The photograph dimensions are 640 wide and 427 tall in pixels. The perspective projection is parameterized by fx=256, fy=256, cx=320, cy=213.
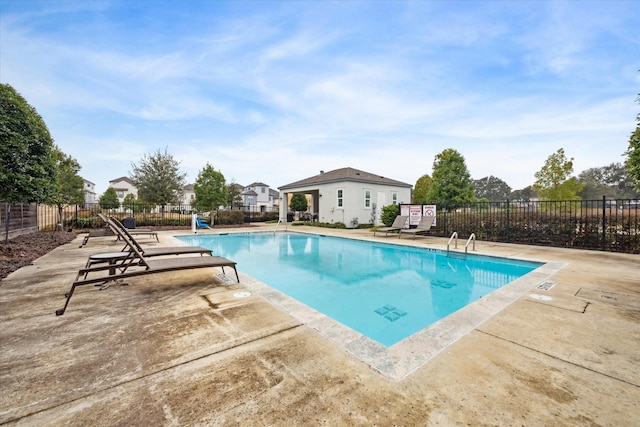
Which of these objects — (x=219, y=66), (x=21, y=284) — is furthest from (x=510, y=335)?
(x=219, y=66)

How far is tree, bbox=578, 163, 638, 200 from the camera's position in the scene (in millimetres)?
42519

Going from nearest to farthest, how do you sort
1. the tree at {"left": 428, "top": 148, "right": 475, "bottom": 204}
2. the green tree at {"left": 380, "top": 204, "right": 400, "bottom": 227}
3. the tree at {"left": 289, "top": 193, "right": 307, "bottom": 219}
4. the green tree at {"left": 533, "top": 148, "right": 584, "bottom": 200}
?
1. the green tree at {"left": 380, "top": 204, "right": 400, "bottom": 227}
2. the green tree at {"left": 533, "top": 148, "right": 584, "bottom": 200}
3. the tree at {"left": 428, "top": 148, "right": 475, "bottom": 204}
4. the tree at {"left": 289, "top": 193, "right": 307, "bottom": 219}

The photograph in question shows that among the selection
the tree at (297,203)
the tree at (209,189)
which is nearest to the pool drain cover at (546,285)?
the tree at (209,189)

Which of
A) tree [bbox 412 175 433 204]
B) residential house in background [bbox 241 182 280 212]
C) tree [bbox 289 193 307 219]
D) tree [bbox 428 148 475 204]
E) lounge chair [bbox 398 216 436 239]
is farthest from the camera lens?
residential house in background [bbox 241 182 280 212]

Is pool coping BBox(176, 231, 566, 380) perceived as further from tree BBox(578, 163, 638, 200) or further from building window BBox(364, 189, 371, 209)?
tree BBox(578, 163, 638, 200)

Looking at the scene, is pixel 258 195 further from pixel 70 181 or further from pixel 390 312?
pixel 390 312

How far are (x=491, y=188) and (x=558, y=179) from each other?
59.7m

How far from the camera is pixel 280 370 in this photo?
2.10 metres

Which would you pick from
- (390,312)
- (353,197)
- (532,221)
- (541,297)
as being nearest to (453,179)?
(353,197)

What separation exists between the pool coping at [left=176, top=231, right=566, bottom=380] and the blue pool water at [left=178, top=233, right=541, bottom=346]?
0.88 meters

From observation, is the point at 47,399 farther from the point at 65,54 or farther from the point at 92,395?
the point at 65,54

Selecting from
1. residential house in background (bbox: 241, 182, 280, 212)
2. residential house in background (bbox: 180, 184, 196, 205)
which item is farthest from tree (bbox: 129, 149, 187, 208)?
residential house in background (bbox: 241, 182, 280, 212)

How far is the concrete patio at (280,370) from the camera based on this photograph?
1639 millimetres

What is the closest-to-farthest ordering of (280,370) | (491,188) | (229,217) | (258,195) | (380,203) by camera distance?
(280,370), (380,203), (229,217), (258,195), (491,188)
